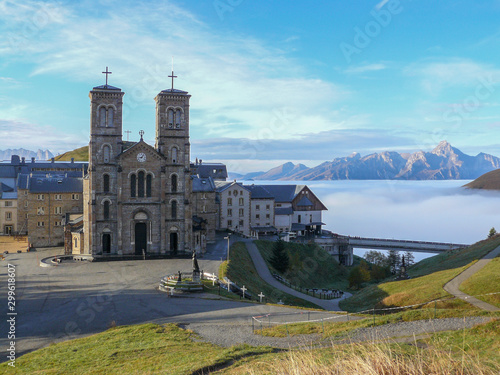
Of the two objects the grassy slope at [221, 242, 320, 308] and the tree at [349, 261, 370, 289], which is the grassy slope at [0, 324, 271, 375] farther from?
the tree at [349, 261, 370, 289]

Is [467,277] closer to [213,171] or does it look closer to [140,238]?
[140,238]

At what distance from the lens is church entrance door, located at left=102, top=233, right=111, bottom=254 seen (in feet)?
163

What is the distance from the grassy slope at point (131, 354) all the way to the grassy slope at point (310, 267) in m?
33.4

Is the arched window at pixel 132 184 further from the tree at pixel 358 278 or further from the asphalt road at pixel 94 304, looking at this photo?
the tree at pixel 358 278

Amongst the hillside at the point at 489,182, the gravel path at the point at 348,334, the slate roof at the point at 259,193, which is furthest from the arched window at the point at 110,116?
the hillside at the point at 489,182

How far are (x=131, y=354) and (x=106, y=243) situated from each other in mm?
33737

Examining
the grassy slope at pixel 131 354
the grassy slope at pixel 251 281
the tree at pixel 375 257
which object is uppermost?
the grassy slope at pixel 131 354

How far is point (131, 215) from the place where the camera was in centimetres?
5031

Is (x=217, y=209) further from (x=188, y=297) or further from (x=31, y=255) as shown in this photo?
(x=188, y=297)

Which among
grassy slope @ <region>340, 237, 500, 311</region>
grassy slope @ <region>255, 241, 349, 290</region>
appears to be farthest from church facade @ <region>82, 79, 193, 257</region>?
grassy slope @ <region>340, 237, 500, 311</region>

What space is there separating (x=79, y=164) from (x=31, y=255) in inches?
1466

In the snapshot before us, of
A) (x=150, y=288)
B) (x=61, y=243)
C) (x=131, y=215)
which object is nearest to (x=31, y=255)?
(x=61, y=243)

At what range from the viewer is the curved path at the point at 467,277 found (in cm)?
2620

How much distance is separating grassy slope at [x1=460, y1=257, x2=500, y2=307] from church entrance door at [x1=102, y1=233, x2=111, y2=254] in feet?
127
